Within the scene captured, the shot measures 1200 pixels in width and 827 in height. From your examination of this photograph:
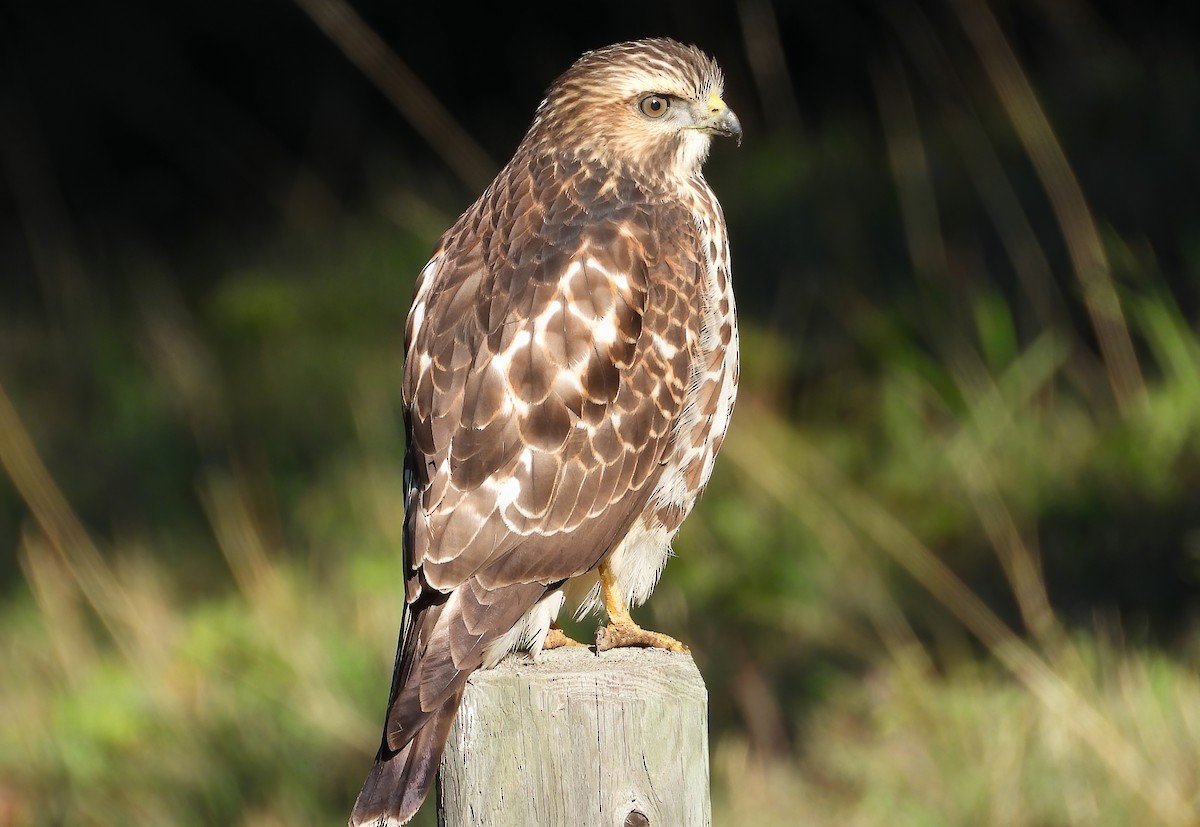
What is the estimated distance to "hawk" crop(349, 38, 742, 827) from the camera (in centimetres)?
278

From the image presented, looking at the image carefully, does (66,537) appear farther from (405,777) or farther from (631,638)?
(405,777)

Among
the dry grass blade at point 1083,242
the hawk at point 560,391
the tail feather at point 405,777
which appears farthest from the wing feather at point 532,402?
the dry grass blade at point 1083,242

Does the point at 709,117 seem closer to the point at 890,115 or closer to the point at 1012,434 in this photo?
the point at 1012,434

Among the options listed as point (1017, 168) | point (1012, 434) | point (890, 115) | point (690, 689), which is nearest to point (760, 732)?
point (1012, 434)

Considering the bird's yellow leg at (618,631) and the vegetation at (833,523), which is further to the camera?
the vegetation at (833,523)

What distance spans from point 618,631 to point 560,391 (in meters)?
0.49

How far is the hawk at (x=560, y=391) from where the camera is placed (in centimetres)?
278

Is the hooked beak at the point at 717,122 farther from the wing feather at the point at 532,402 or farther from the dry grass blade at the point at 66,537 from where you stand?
the dry grass blade at the point at 66,537

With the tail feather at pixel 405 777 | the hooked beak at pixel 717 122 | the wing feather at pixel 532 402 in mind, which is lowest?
the tail feather at pixel 405 777

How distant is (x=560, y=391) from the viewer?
2984 millimetres

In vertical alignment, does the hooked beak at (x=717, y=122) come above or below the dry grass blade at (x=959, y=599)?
above

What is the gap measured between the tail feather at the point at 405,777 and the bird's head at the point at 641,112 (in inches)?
52.8

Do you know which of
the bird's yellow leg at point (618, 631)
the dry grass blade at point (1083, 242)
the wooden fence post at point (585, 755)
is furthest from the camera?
the dry grass blade at point (1083, 242)

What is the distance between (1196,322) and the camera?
218 inches
